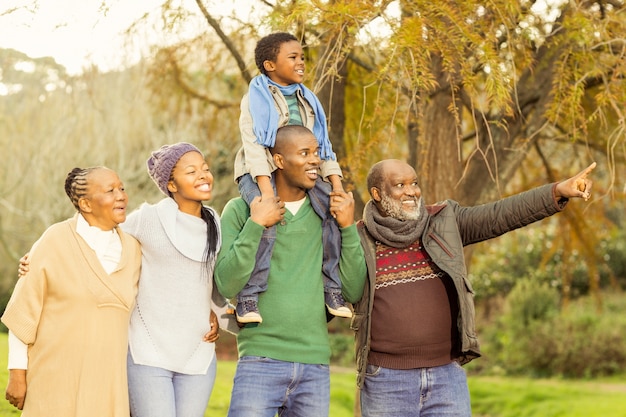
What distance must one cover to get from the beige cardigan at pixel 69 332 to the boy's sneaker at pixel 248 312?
0.43 m

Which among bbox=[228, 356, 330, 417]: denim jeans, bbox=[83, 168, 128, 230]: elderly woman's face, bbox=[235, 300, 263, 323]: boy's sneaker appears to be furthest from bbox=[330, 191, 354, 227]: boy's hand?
bbox=[83, 168, 128, 230]: elderly woman's face

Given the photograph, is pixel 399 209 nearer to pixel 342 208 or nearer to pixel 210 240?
pixel 342 208

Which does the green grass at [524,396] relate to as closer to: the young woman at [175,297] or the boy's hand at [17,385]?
the young woman at [175,297]

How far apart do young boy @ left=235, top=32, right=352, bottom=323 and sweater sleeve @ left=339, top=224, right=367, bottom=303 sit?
35 millimetres

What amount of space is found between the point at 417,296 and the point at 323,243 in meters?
0.47

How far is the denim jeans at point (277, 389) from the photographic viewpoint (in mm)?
3197

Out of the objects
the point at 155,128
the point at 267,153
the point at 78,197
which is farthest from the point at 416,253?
the point at 155,128

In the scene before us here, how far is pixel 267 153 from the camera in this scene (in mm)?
3555

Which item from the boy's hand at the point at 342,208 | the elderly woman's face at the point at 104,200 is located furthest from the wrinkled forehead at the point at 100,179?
the boy's hand at the point at 342,208

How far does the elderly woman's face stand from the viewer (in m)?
3.21

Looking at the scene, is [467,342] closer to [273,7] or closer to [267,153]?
[267,153]

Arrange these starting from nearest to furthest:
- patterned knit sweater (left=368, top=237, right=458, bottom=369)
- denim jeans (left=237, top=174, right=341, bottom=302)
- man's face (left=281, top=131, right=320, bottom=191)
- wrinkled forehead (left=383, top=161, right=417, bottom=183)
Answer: denim jeans (left=237, top=174, right=341, bottom=302) < man's face (left=281, top=131, right=320, bottom=191) < patterned knit sweater (left=368, top=237, right=458, bottom=369) < wrinkled forehead (left=383, top=161, right=417, bottom=183)

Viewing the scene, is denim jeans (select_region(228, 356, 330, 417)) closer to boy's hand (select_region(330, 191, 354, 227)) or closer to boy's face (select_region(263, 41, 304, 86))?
boy's hand (select_region(330, 191, 354, 227))

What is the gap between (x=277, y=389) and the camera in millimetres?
3234
